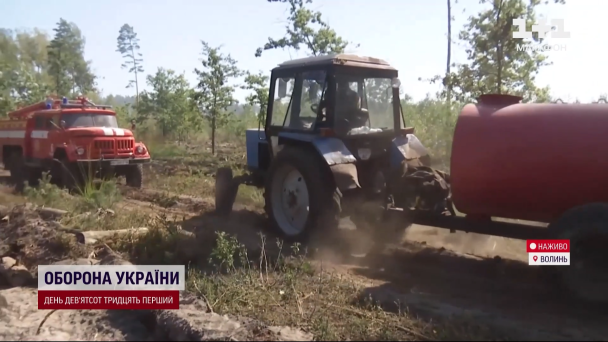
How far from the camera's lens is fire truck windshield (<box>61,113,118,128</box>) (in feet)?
40.8

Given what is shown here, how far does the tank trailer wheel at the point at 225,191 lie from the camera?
8852 millimetres

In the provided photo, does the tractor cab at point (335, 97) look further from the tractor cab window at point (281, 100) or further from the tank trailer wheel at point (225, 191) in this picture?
the tank trailer wheel at point (225, 191)

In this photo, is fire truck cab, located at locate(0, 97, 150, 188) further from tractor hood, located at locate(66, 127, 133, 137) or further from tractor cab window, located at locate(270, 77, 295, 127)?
tractor cab window, located at locate(270, 77, 295, 127)

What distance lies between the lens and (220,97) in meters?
19.0

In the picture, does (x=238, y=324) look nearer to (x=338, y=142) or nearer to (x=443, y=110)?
(x=338, y=142)

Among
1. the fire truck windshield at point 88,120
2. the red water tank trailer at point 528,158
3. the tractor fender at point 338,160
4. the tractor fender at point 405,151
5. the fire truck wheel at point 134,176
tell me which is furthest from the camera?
the fire truck wheel at point 134,176

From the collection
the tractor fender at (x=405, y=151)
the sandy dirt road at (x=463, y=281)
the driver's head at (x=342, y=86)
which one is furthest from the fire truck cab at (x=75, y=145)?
Answer: the tractor fender at (x=405, y=151)

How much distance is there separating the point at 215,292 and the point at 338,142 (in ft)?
8.64

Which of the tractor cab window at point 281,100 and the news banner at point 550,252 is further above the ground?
the tractor cab window at point 281,100

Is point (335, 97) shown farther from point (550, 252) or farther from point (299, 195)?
point (550, 252)

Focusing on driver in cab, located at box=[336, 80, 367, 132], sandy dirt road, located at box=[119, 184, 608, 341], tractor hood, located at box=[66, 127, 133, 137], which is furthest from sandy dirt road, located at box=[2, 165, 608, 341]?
tractor hood, located at box=[66, 127, 133, 137]

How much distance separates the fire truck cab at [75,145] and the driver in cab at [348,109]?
6.44 meters

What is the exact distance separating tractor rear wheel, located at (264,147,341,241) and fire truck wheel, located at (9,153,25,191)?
8492mm

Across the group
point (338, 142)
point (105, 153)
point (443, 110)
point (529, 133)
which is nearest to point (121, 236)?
point (338, 142)
